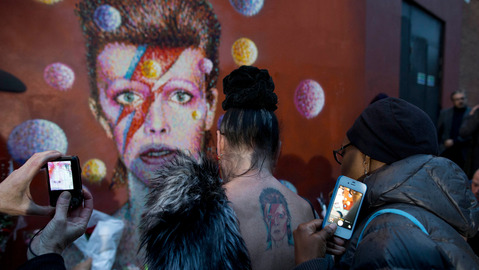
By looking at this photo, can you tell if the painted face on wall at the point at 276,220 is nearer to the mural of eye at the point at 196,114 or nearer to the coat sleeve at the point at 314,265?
the coat sleeve at the point at 314,265

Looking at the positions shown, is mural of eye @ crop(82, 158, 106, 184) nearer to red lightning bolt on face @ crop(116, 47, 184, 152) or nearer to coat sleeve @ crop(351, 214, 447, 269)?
red lightning bolt on face @ crop(116, 47, 184, 152)

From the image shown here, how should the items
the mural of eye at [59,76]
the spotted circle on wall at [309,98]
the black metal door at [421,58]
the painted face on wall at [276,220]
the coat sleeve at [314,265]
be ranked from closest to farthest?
1. the coat sleeve at [314,265]
2. the painted face on wall at [276,220]
3. the mural of eye at [59,76]
4. the spotted circle on wall at [309,98]
5. the black metal door at [421,58]

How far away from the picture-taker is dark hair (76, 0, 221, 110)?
99.1 inches

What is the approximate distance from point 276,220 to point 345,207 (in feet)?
1.01

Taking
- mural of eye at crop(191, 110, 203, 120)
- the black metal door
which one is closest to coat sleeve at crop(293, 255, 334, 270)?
mural of eye at crop(191, 110, 203, 120)

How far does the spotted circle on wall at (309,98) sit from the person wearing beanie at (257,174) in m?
2.29

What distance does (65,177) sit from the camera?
4.24ft

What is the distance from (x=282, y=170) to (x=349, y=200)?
232cm

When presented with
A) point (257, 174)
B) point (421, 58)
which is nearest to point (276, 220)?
point (257, 174)

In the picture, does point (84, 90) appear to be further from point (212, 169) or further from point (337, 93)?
point (337, 93)

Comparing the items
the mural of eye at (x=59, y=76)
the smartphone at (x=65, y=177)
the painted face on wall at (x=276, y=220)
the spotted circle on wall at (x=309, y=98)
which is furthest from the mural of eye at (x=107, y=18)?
the painted face on wall at (x=276, y=220)

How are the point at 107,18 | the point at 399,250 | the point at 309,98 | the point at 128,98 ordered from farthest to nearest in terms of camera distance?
the point at 309,98 < the point at 128,98 < the point at 107,18 < the point at 399,250

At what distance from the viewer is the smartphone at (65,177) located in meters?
1.29

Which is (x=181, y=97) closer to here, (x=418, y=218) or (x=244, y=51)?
(x=244, y=51)
